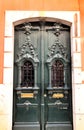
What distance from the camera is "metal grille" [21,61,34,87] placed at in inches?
269

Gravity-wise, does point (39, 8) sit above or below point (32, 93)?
above

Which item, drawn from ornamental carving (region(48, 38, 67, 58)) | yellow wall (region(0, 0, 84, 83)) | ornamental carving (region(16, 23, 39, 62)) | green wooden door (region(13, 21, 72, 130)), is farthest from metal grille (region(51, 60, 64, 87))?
yellow wall (region(0, 0, 84, 83))

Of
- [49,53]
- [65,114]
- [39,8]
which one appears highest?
[39,8]

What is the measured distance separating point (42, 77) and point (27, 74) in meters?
0.41

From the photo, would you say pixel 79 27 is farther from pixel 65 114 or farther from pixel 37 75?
pixel 65 114

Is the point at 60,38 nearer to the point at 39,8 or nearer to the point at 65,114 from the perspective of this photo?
the point at 39,8

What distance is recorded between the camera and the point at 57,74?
6902 millimetres

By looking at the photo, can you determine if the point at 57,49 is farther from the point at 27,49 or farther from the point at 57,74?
the point at 27,49

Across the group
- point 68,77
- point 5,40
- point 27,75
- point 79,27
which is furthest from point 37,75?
point 79,27

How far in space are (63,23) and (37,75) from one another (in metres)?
1.58

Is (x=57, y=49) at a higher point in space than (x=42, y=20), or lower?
lower

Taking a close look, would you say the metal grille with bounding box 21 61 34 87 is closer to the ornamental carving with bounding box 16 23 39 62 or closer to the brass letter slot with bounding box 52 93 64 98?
the ornamental carving with bounding box 16 23 39 62

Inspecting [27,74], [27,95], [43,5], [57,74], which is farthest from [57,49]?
[27,95]

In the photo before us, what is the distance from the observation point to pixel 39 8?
6.82m
